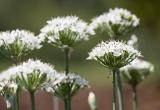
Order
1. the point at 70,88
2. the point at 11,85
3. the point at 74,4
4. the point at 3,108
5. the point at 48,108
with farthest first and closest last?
the point at 74,4, the point at 48,108, the point at 3,108, the point at 70,88, the point at 11,85

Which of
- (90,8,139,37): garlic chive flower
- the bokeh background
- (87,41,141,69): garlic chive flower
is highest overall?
the bokeh background

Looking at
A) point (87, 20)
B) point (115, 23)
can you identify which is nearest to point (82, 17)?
point (87, 20)

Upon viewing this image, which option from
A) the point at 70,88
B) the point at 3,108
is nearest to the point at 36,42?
the point at 70,88

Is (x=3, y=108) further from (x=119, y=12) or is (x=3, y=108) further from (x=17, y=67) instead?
(x=17, y=67)

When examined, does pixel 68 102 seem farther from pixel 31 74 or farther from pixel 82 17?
pixel 82 17

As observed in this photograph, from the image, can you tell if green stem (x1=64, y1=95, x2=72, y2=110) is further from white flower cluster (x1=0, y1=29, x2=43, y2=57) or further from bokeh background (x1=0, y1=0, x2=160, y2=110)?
bokeh background (x1=0, y1=0, x2=160, y2=110)

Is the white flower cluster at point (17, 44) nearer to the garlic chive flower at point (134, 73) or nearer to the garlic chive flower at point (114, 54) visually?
the garlic chive flower at point (114, 54)

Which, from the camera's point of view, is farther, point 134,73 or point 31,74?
point 134,73

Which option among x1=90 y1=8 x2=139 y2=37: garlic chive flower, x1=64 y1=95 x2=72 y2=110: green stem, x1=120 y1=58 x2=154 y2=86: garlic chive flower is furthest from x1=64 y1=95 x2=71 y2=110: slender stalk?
x1=120 y1=58 x2=154 y2=86: garlic chive flower
